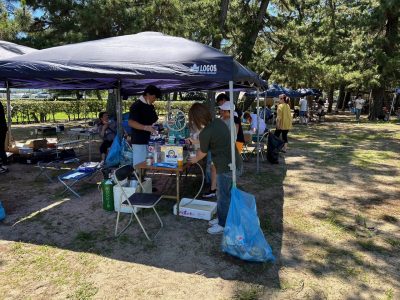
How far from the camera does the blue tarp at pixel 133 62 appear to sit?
13.1 feet

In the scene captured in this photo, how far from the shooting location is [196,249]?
4105mm

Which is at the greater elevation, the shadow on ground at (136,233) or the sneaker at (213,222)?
the sneaker at (213,222)

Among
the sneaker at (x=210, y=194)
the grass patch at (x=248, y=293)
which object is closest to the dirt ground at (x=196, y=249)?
the grass patch at (x=248, y=293)

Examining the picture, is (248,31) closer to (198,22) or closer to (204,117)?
(198,22)

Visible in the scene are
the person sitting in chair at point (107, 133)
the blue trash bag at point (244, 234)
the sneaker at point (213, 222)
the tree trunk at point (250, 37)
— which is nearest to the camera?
the blue trash bag at point (244, 234)

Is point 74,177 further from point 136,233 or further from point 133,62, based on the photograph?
point 133,62

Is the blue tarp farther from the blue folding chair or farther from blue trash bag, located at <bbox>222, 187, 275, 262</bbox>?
the blue folding chair

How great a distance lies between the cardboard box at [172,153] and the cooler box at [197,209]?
0.72 m

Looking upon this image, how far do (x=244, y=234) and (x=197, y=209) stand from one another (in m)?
1.45

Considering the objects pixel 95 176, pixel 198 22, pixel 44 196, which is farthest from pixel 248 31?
pixel 44 196

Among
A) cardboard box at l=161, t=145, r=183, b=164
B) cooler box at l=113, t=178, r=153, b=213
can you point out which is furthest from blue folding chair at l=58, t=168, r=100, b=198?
cardboard box at l=161, t=145, r=183, b=164

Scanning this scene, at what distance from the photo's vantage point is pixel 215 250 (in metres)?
4.07

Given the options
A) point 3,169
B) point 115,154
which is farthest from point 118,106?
point 3,169

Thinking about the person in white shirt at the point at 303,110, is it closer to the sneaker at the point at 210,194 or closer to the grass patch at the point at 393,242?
the sneaker at the point at 210,194
